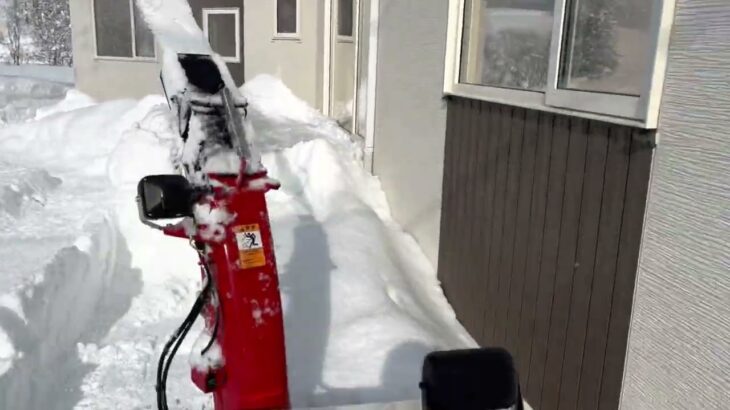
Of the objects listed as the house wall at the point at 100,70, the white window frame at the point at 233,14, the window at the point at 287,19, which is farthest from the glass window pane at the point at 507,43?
the house wall at the point at 100,70

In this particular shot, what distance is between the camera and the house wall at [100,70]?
12453 millimetres

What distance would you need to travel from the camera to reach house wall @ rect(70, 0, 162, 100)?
40.9ft

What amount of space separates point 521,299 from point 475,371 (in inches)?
90.7

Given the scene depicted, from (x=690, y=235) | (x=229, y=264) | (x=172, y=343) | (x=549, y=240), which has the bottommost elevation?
(x=172, y=343)

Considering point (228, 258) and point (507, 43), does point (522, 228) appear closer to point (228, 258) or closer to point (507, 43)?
point (507, 43)

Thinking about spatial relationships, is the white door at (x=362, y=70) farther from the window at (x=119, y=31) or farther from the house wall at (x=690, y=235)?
the window at (x=119, y=31)

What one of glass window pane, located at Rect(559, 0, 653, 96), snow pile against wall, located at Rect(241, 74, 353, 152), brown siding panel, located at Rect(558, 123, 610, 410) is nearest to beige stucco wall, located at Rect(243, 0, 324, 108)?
snow pile against wall, located at Rect(241, 74, 353, 152)

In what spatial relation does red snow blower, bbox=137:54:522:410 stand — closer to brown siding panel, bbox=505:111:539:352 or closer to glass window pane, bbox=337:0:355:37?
brown siding panel, bbox=505:111:539:352

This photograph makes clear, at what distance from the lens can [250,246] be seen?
87.1 inches

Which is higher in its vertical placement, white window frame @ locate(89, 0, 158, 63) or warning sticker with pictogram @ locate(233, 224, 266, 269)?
white window frame @ locate(89, 0, 158, 63)

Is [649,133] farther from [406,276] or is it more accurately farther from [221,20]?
[221,20]

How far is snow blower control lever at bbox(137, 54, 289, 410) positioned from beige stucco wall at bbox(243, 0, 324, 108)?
7854mm

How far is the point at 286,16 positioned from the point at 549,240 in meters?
8.41

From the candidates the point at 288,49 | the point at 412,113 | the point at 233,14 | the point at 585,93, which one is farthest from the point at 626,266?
the point at 233,14
